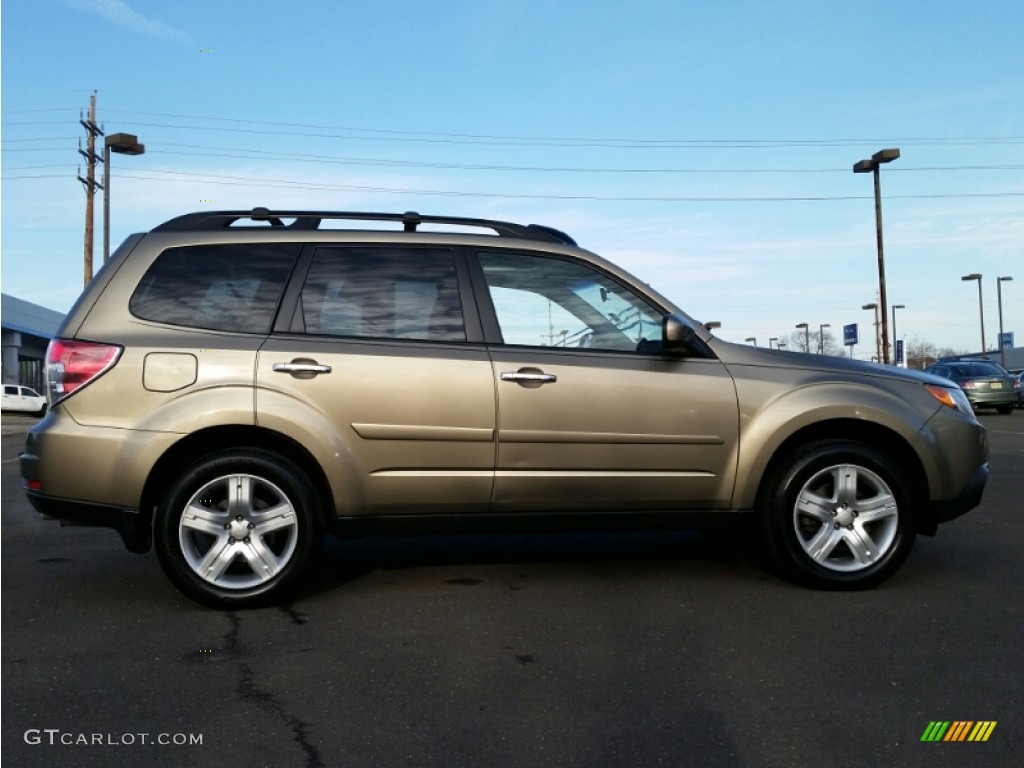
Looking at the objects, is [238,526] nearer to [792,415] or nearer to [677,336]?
[677,336]

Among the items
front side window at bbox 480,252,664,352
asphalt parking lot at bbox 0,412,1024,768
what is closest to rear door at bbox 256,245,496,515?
front side window at bbox 480,252,664,352

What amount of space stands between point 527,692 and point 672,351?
7.00ft

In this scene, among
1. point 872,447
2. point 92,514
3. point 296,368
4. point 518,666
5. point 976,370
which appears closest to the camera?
point 518,666

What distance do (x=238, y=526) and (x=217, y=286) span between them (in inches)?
47.3

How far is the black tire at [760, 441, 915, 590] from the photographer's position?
199 inches

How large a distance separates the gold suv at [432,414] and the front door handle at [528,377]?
11 millimetres

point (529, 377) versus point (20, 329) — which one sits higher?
point (20, 329)

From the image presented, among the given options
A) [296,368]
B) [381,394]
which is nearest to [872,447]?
[381,394]

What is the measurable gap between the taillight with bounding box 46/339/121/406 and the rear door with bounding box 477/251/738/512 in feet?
6.02

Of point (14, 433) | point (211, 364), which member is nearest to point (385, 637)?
point (211, 364)

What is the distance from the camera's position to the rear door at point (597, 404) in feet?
16.1

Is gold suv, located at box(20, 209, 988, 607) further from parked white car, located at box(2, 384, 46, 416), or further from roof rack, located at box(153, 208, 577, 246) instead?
parked white car, located at box(2, 384, 46, 416)

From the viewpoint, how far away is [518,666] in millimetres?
3863

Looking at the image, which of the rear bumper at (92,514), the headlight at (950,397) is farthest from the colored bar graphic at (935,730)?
the rear bumper at (92,514)
